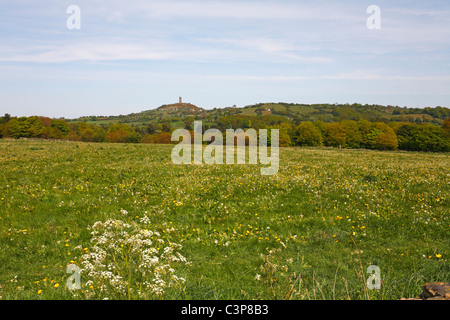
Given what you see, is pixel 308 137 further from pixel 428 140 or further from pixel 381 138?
pixel 428 140

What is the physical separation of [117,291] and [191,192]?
942cm

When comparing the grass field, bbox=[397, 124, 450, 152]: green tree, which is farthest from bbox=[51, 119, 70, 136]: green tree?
bbox=[397, 124, 450, 152]: green tree

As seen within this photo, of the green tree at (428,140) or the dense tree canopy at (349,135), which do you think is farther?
the dense tree canopy at (349,135)

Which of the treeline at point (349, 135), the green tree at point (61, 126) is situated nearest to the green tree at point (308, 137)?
the treeline at point (349, 135)

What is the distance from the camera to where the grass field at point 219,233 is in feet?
20.2

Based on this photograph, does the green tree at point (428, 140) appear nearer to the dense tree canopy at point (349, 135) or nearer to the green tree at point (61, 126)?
the dense tree canopy at point (349, 135)

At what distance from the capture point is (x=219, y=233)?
10375 mm

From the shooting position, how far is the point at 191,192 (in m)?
14.6

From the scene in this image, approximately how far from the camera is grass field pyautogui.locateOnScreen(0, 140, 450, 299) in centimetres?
615

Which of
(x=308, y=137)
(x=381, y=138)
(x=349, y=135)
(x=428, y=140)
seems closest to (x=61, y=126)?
(x=308, y=137)

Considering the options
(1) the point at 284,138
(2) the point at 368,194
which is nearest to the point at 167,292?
(2) the point at 368,194

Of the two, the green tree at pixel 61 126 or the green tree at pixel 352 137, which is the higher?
the green tree at pixel 61 126
